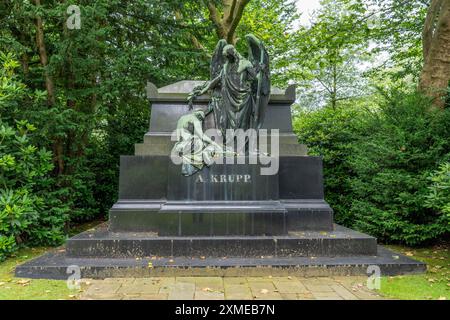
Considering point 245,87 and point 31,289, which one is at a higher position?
point 245,87

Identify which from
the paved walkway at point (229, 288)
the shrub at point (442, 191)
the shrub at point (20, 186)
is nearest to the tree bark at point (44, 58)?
the shrub at point (20, 186)

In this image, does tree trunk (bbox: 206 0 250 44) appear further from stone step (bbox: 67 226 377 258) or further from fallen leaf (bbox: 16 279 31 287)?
fallen leaf (bbox: 16 279 31 287)

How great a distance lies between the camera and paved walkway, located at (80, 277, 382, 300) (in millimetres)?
3973

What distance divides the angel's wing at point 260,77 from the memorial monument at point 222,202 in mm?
18

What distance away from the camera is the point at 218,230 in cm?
563

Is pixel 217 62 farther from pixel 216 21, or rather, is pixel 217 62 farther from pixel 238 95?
pixel 216 21

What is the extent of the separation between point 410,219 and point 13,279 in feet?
21.7

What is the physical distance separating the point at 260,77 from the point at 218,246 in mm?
→ 3083

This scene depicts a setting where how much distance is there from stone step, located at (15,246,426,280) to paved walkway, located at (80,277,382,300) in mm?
118

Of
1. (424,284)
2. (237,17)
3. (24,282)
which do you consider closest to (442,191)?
(424,284)

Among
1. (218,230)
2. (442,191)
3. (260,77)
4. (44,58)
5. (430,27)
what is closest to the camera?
(442,191)

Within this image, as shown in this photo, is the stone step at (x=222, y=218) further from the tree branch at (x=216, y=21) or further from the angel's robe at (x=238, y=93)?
the tree branch at (x=216, y=21)

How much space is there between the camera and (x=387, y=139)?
23.2 feet

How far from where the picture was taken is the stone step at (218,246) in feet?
17.2
